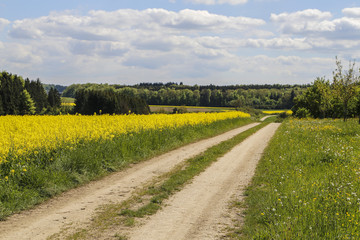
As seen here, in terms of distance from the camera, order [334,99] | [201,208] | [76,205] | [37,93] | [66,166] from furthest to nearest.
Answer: [37,93] < [334,99] < [66,166] < [76,205] < [201,208]

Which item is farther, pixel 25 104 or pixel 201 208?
pixel 25 104

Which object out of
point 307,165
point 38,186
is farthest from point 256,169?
point 38,186

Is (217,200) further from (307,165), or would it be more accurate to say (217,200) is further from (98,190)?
(307,165)

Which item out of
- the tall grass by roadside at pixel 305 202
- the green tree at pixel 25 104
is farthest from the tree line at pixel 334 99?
the green tree at pixel 25 104

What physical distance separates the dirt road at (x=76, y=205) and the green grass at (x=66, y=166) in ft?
1.38

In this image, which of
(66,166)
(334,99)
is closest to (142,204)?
(66,166)

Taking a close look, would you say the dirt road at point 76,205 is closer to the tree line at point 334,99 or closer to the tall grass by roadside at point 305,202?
the tall grass by roadside at point 305,202

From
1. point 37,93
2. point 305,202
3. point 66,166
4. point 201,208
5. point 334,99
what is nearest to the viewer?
point 305,202

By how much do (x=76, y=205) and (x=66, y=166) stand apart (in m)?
3.14

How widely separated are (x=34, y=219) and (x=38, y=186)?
2.20m

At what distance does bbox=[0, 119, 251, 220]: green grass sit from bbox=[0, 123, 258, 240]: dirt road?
421 mm

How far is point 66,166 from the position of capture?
440 inches

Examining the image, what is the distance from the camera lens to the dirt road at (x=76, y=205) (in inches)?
264

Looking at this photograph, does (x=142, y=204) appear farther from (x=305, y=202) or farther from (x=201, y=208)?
(x=305, y=202)
